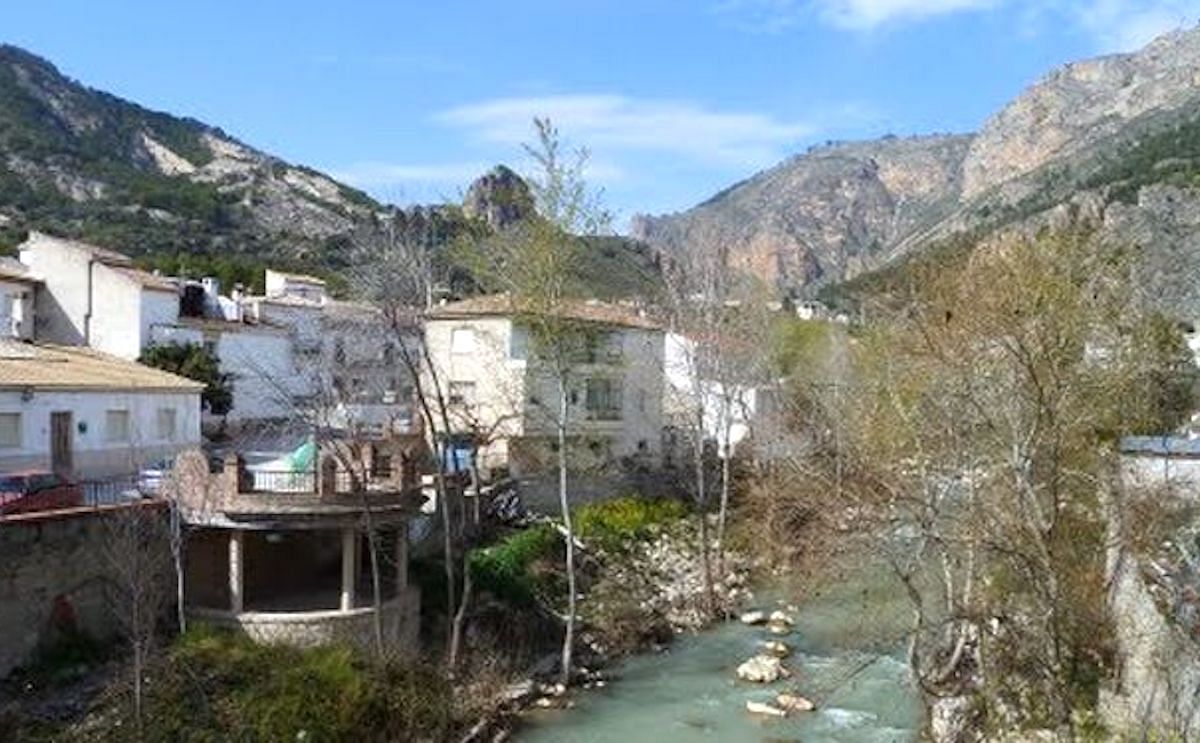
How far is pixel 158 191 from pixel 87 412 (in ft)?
252

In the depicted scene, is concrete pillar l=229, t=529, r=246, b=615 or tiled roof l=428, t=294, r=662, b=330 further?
tiled roof l=428, t=294, r=662, b=330

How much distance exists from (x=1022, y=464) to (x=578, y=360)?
23.6 metres

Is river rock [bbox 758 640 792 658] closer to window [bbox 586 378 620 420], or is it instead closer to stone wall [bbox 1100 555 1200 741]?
stone wall [bbox 1100 555 1200 741]

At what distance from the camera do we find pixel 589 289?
37.3 m

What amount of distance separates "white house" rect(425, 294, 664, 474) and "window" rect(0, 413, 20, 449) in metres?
14.8

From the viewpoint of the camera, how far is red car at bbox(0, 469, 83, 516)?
23.6 metres

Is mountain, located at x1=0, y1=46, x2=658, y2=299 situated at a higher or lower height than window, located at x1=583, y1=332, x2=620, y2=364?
higher

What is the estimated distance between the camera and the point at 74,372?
3136cm

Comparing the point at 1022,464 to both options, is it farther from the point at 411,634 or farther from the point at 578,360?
the point at 578,360

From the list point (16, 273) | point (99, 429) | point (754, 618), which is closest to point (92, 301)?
point (16, 273)

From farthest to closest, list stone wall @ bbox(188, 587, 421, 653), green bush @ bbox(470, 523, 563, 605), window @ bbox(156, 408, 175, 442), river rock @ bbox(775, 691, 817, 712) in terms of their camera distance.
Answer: window @ bbox(156, 408, 175, 442) → green bush @ bbox(470, 523, 563, 605) → river rock @ bbox(775, 691, 817, 712) → stone wall @ bbox(188, 587, 421, 653)

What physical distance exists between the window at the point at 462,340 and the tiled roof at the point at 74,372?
1293 cm

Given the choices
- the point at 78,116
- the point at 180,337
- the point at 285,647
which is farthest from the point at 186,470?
the point at 78,116

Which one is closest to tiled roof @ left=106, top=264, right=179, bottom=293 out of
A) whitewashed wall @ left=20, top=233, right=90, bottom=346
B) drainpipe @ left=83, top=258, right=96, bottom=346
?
drainpipe @ left=83, top=258, right=96, bottom=346
